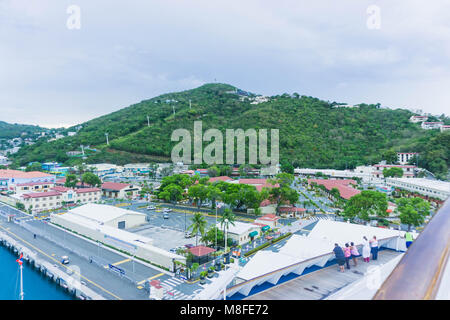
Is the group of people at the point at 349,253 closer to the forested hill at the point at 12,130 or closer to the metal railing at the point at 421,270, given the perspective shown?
the metal railing at the point at 421,270

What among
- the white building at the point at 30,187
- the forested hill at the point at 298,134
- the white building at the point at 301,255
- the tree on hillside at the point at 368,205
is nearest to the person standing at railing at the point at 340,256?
the white building at the point at 301,255

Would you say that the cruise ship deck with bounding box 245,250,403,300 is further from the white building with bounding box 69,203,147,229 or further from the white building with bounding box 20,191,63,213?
the white building with bounding box 20,191,63,213

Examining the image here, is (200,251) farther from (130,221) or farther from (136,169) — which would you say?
(136,169)

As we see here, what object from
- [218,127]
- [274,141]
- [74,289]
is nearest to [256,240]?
[74,289]

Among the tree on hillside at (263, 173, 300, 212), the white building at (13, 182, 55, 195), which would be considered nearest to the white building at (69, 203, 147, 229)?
the tree on hillside at (263, 173, 300, 212)

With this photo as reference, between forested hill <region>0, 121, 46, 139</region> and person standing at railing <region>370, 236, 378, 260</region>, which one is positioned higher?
forested hill <region>0, 121, 46, 139</region>

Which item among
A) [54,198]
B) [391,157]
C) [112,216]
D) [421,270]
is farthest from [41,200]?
[391,157]
